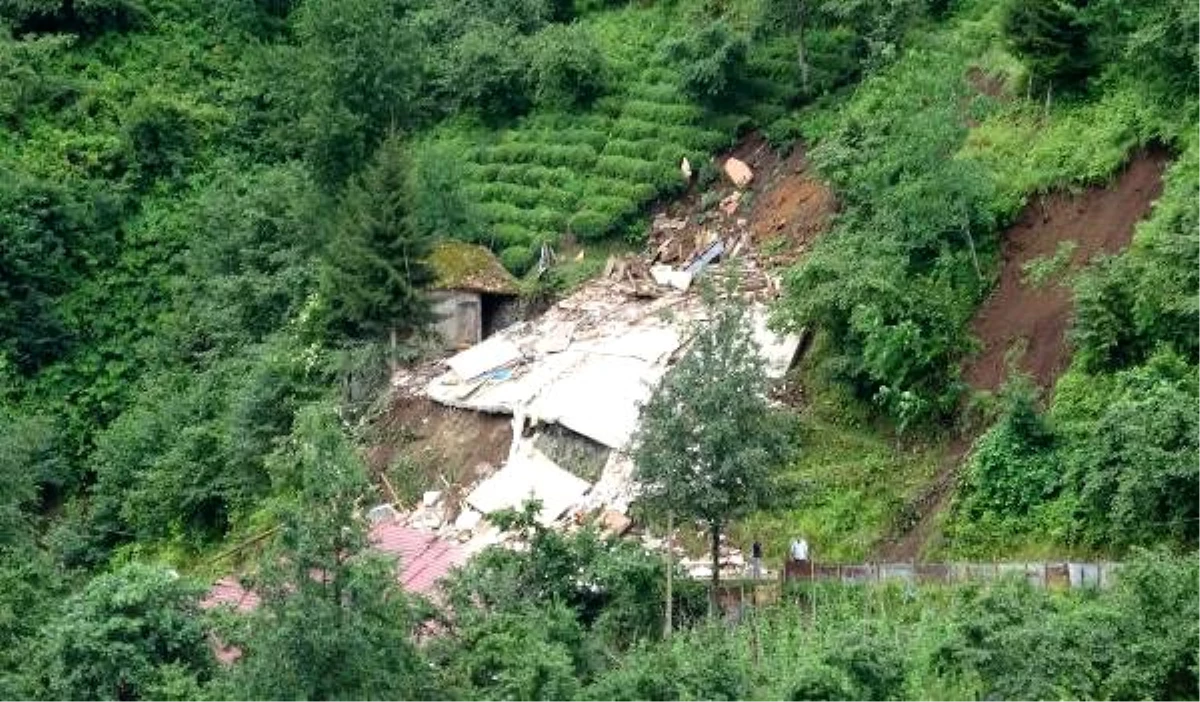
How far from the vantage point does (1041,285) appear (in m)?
21.6

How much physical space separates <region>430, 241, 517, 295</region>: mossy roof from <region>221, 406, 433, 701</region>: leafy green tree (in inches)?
394

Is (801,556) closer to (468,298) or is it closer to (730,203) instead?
(468,298)

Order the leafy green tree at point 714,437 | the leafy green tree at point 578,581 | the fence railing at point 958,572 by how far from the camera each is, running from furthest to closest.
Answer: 1. the leafy green tree at point 578,581
2. the leafy green tree at point 714,437
3. the fence railing at point 958,572

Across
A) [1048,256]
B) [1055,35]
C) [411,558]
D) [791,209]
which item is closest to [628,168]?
[791,209]

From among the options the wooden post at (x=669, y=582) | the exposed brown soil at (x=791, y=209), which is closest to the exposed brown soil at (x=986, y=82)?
the exposed brown soil at (x=791, y=209)

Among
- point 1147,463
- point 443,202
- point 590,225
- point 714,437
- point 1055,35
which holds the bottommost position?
point 590,225

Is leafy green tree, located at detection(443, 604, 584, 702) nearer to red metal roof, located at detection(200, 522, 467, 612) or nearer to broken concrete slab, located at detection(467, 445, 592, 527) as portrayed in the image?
red metal roof, located at detection(200, 522, 467, 612)

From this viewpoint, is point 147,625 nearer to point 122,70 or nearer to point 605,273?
point 605,273

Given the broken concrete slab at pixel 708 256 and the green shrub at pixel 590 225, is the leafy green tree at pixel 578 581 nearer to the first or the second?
the broken concrete slab at pixel 708 256

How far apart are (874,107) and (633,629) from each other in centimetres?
988

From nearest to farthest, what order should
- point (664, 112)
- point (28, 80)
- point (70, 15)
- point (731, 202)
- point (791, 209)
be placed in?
point (791, 209), point (731, 202), point (664, 112), point (28, 80), point (70, 15)

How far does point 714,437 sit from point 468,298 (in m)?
8.68

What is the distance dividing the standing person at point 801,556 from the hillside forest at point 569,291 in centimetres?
26

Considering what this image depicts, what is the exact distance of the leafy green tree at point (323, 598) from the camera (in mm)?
15867
